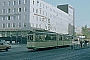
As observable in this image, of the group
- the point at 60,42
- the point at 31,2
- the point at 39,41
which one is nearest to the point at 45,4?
the point at 31,2

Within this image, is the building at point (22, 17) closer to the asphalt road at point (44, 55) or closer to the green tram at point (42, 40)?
the green tram at point (42, 40)

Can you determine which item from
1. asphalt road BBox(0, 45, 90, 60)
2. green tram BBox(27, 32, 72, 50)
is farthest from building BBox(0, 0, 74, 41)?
asphalt road BBox(0, 45, 90, 60)

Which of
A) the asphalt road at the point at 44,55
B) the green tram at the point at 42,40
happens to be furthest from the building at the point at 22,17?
the asphalt road at the point at 44,55

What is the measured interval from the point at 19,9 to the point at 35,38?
40.9 m

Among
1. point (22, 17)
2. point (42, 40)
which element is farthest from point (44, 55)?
point (22, 17)

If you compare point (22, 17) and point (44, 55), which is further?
point (22, 17)

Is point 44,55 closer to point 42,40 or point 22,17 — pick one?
point 42,40

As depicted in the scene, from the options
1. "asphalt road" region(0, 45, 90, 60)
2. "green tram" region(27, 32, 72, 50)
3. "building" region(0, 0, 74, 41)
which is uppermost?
"building" region(0, 0, 74, 41)

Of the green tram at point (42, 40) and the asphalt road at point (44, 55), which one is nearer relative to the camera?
the asphalt road at point (44, 55)

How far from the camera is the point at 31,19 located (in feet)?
225

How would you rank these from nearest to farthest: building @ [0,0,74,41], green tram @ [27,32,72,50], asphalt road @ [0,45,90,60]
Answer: asphalt road @ [0,45,90,60] < green tram @ [27,32,72,50] < building @ [0,0,74,41]

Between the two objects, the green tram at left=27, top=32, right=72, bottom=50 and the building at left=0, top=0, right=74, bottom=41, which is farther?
the building at left=0, top=0, right=74, bottom=41

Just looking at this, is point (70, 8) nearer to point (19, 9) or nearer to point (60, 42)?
point (19, 9)

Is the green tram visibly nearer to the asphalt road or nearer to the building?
the asphalt road
